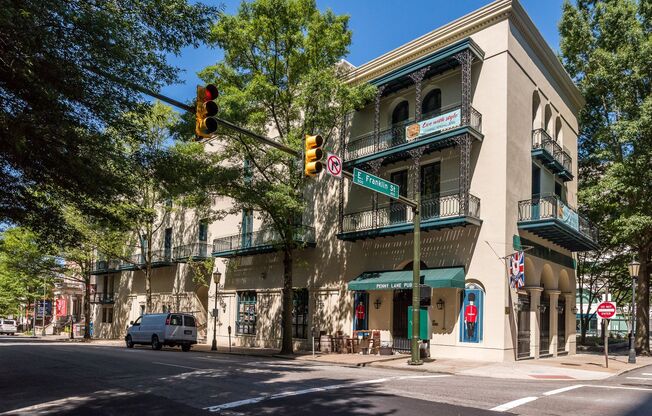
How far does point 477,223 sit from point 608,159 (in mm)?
→ 13486

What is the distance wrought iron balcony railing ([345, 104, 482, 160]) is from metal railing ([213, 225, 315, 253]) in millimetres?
4356

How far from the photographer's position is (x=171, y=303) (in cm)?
3828

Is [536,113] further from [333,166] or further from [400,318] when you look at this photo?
[333,166]

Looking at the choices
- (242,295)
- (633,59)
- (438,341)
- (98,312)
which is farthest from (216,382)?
(98,312)

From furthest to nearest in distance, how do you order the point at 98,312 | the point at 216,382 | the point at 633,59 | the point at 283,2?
the point at 98,312, the point at 633,59, the point at 283,2, the point at 216,382

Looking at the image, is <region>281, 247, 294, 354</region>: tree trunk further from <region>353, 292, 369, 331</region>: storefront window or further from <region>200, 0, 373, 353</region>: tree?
<region>353, 292, 369, 331</region>: storefront window

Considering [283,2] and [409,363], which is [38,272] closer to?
[283,2]

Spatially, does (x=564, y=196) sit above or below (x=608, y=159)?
below

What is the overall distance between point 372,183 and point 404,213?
7.59 metres

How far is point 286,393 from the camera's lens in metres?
10.6

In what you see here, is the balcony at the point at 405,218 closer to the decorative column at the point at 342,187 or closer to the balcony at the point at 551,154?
the decorative column at the point at 342,187

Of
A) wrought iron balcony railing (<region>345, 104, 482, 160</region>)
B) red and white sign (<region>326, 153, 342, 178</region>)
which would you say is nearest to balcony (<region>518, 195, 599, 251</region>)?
wrought iron balcony railing (<region>345, 104, 482, 160</region>)

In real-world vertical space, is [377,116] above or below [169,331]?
above

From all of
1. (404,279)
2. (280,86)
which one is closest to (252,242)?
(280,86)
